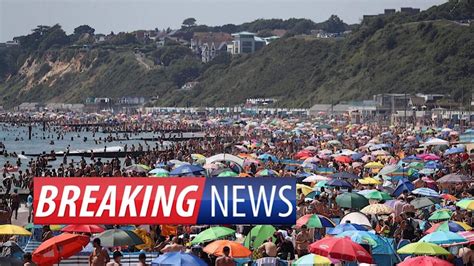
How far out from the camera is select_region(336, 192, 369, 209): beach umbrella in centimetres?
2041

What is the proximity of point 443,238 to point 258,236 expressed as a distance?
299 cm

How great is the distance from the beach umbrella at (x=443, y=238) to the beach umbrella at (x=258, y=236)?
2.52 metres

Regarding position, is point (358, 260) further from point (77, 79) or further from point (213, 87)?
point (77, 79)

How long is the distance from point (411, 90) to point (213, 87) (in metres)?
57.9

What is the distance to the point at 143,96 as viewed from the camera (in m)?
173

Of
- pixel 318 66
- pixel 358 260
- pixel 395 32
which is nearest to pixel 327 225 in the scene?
pixel 358 260

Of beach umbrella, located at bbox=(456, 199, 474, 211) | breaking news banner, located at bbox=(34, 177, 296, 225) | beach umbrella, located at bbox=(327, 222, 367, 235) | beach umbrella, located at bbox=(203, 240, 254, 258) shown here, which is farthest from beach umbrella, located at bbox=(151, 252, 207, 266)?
beach umbrella, located at bbox=(456, 199, 474, 211)

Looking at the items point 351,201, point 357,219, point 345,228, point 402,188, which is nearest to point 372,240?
point 345,228

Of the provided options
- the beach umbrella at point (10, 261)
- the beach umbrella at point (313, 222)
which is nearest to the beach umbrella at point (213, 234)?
the beach umbrella at point (313, 222)

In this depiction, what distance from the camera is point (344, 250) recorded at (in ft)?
44.9

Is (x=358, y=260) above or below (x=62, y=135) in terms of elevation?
above

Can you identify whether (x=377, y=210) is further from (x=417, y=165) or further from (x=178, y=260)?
(x=417, y=165)

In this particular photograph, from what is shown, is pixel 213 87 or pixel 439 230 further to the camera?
pixel 213 87

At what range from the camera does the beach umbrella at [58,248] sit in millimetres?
13891
